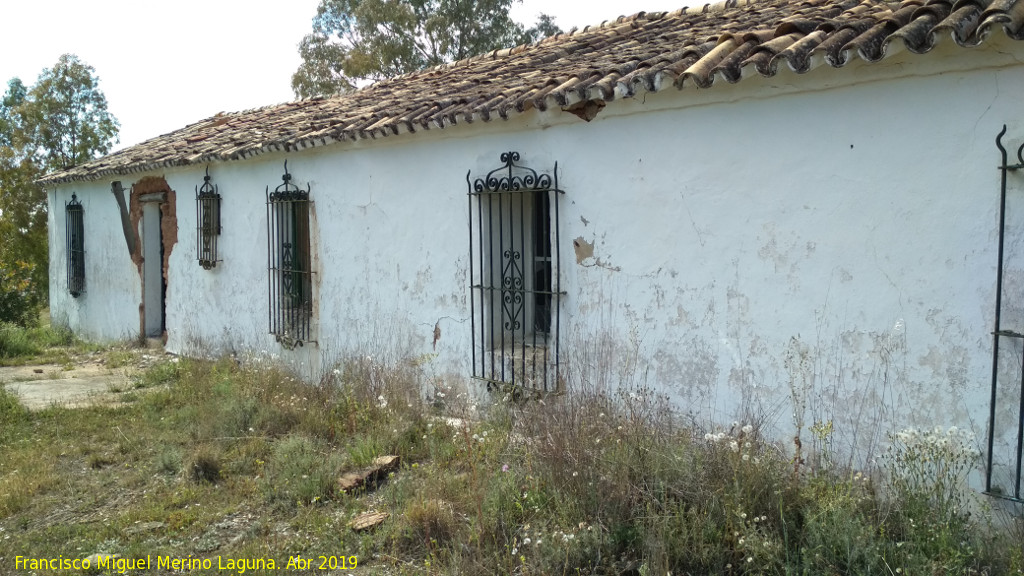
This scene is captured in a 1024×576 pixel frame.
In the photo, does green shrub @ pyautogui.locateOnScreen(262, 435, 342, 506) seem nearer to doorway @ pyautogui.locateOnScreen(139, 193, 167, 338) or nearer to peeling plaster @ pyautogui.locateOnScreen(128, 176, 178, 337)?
peeling plaster @ pyautogui.locateOnScreen(128, 176, 178, 337)

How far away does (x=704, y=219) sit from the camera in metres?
4.92

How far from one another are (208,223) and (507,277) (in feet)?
17.0

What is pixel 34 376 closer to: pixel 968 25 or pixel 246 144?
pixel 246 144

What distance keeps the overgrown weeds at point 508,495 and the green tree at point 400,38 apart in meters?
17.9

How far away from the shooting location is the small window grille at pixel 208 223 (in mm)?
9945

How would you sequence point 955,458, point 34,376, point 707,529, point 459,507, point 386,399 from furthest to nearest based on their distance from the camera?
point 34,376 → point 386,399 → point 459,507 → point 955,458 → point 707,529

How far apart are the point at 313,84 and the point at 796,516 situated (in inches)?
880

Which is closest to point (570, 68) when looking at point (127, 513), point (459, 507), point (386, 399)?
point (386, 399)

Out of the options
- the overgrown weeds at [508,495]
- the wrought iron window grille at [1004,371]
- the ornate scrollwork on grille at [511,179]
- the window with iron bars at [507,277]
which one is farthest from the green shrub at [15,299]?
the wrought iron window grille at [1004,371]

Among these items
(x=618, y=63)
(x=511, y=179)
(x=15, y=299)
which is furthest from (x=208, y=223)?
(x=618, y=63)

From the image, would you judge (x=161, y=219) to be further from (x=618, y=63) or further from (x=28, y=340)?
(x=618, y=63)

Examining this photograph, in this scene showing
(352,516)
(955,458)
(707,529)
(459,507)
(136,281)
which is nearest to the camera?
(707,529)

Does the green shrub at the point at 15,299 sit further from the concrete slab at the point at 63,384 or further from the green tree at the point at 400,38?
the green tree at the point at 400,38

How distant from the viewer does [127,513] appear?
4660 mm
